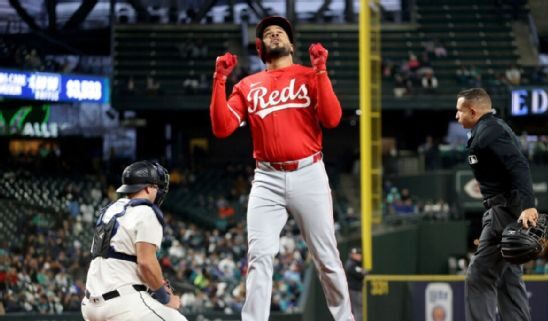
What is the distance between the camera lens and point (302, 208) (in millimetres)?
5871

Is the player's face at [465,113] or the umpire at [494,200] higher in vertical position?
the player's face at [465,113]

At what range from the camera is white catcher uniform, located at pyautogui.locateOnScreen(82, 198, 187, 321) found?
5480mm

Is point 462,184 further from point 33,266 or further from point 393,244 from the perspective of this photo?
point 33,266

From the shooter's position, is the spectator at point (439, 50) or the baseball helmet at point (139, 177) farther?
the spectator at point (439, 50)

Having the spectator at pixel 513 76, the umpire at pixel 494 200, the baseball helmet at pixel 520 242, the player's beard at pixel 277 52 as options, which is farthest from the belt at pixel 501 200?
the spectator at pixel 513 76

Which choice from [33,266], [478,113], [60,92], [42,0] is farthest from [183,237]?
[478,113]

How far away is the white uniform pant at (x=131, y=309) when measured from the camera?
5.49m

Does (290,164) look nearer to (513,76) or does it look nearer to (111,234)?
(111,234)

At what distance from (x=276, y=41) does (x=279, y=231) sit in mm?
1109

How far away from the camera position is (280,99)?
5938 mm

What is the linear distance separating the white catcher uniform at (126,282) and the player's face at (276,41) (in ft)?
4.04

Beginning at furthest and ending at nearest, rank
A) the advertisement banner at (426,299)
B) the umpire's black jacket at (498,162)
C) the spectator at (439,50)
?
the spectator at (439,50) → the advertisement banner at (426,299) → the umpire's black jacket at (498,162)

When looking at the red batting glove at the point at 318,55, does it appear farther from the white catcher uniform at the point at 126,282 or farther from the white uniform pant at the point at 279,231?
the white catcher uniform at the point at 126,282

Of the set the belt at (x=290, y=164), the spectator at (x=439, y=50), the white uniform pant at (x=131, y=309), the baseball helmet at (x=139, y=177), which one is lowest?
the white uniform pant at (x=131, y=309)
